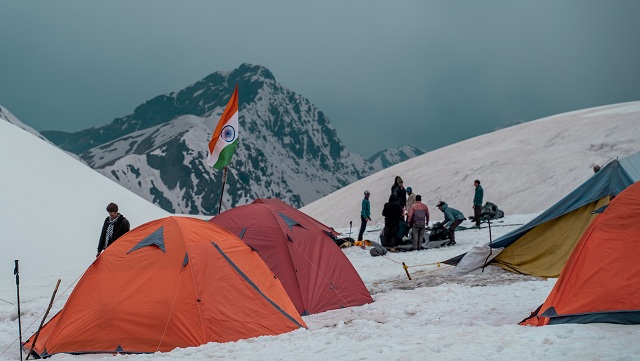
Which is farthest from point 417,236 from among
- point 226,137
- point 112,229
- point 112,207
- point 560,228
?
point 112,207

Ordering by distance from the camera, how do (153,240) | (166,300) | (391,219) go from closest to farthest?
(166,300) < (153,240) < (391,219)

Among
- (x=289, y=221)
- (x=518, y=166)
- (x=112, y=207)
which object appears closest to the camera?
(x=112, y=207)

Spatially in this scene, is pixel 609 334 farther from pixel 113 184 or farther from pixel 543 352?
pixel 113 184

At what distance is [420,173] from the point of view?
46344 millimetres

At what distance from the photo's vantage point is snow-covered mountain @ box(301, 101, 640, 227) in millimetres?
33781

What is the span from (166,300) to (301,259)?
3.38m

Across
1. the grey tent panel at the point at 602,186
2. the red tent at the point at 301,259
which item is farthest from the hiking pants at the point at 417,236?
the red tent at the point at 301,259

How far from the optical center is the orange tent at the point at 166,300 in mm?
7602

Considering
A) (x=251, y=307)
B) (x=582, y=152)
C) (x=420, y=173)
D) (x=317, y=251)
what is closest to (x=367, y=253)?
(x=317, y=251)

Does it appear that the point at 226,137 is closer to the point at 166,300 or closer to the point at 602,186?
the point at 166,300

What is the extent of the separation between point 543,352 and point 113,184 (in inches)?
1154

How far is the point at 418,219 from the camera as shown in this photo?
1742cm

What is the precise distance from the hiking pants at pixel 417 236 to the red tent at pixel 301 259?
269 inches

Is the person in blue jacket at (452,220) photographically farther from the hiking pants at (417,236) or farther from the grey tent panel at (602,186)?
the grey tent panel at (602,186)
